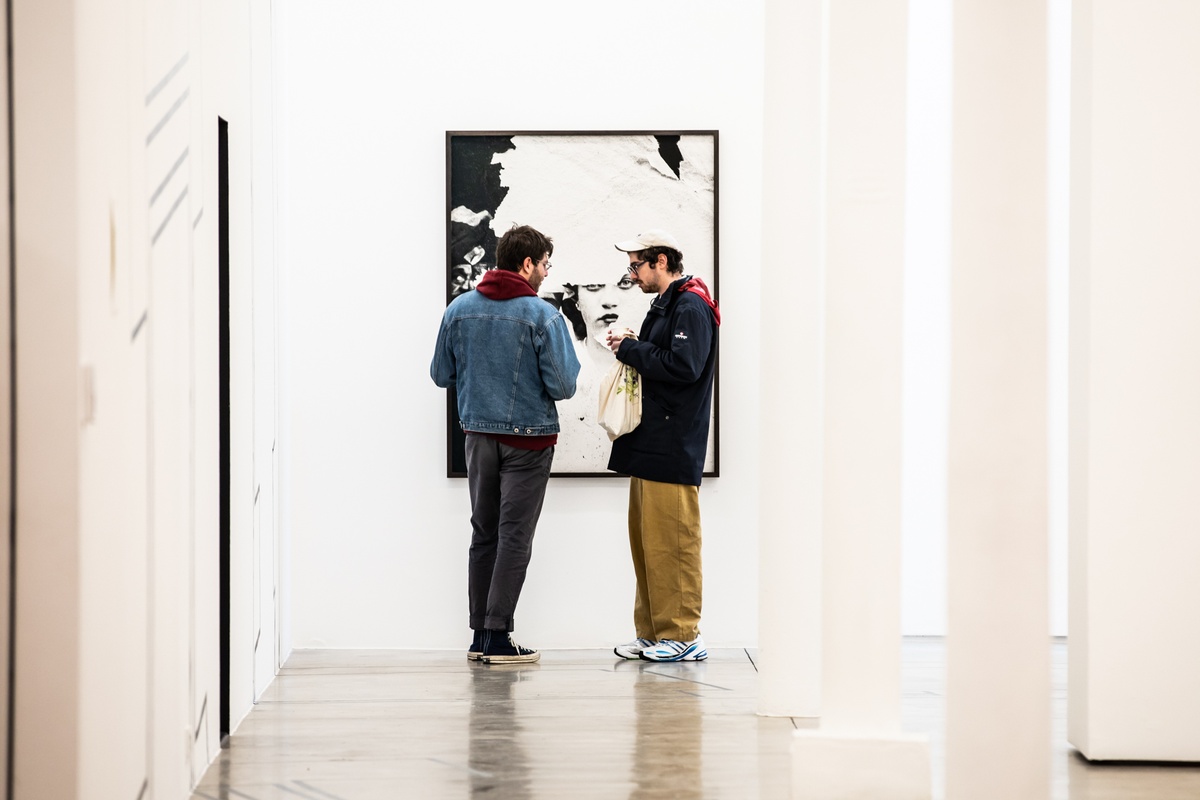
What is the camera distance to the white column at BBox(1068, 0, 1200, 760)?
10.5 ft

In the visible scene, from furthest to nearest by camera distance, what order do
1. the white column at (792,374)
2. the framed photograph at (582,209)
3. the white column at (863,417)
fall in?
the framed photograph at (582,209) < the white column at (792,374) < the white column at (863,417)

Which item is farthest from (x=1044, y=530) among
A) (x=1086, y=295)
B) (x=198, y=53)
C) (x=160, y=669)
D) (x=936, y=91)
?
(x=936, y=91)

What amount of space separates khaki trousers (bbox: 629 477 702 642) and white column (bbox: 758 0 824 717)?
860 mm

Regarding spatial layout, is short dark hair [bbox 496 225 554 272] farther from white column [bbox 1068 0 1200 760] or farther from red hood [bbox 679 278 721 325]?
white column [bbox 1068 0 1200 760]

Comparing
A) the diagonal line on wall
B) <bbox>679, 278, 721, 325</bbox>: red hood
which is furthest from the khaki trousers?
the diagonal line on wall

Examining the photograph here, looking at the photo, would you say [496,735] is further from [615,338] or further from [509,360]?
[615,338]

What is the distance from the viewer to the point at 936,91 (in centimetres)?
506

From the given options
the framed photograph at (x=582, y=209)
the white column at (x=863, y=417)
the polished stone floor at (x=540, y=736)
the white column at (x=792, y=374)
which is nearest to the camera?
the white column at (x=863, y=417)

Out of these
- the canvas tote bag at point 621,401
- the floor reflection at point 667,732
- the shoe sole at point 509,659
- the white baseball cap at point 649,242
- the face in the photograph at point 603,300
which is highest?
the white baseball cap at point 649,242

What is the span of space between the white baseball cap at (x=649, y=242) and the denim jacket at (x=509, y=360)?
1.34ft

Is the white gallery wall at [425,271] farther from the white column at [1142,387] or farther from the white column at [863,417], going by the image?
the white column at [863,417]

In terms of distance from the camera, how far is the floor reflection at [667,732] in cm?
299

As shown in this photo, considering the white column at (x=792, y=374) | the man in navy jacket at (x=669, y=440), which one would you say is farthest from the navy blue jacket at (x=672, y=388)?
the white column at (x=792, y=374)

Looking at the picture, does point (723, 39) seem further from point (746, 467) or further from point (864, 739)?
point (864, 739)
